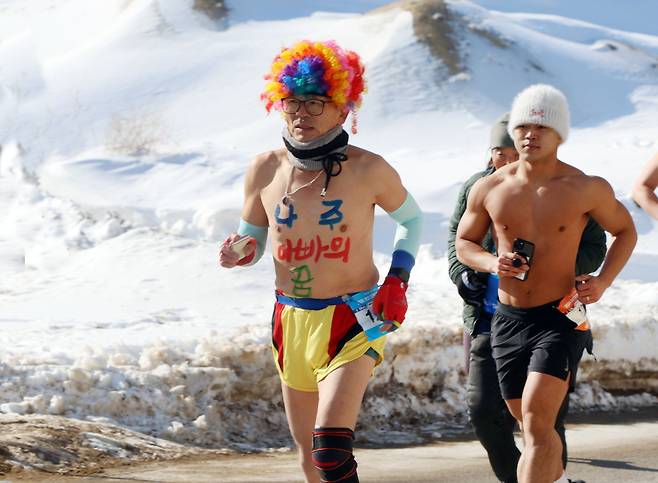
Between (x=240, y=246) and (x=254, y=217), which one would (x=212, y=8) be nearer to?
(x=254, y=217)

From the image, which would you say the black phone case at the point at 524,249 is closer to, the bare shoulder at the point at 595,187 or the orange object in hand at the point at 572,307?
the orange object in hand at the point at 572,307

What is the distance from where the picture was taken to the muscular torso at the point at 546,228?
486cm

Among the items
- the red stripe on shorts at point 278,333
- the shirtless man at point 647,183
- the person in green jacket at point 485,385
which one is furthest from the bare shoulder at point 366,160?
the shirtless man at point 647,183

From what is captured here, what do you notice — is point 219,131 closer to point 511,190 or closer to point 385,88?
point 385,88

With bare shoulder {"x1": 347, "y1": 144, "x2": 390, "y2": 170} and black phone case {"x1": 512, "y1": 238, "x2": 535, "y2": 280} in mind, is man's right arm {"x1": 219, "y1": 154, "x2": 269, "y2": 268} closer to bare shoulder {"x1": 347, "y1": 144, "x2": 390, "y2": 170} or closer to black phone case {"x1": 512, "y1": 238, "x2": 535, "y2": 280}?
bare shoulder {"x1": 347, "y1": 144, "x2": 390, "y2": 170}

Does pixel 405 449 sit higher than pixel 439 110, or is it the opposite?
pixel 405 449

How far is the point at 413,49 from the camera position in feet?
136

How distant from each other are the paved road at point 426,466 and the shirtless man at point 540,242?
1.93 metres

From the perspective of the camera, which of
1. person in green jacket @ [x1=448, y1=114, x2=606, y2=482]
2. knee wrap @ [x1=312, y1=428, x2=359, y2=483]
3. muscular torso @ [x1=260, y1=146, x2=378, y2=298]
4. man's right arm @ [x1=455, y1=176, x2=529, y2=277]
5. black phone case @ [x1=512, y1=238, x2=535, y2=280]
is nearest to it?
knee wrap @ [x1=312, y1=428, x2=359, y2=483]

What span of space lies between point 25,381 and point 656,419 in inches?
174

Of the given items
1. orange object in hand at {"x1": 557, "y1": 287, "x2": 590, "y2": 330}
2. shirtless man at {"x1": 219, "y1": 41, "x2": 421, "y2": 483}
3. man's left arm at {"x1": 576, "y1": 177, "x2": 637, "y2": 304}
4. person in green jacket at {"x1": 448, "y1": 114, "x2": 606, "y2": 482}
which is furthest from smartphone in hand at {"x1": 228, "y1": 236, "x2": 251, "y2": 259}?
man's left arm at {"x1": 576, "y1": 177, "x2": 637, "y2": 304}

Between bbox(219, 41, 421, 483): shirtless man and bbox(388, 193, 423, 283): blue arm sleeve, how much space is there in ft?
0.07

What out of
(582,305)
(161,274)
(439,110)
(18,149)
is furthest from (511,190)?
(439,110)

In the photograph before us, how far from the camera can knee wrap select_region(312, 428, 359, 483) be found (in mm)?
4465
